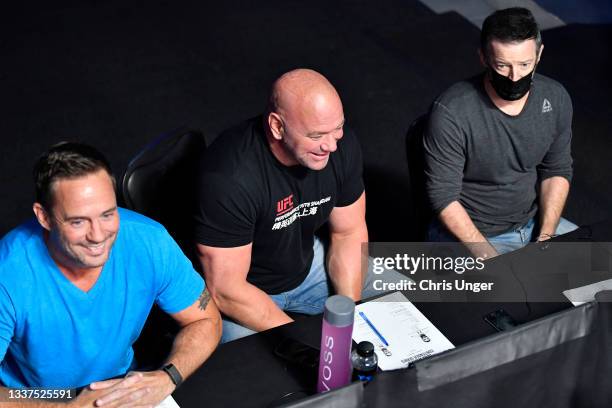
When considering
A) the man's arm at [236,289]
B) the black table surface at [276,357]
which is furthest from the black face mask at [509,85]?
the man's arm at [236,289]

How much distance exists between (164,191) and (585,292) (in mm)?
1219

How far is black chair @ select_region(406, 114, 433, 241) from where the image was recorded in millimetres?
2773

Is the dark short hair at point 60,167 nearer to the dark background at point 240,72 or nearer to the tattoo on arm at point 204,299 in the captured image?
the tattoo on arm at point 204,299

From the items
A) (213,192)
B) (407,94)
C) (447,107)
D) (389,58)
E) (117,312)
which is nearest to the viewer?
(117,312)

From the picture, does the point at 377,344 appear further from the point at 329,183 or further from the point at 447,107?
the point at 447,107

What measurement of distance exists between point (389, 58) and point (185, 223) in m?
2.73

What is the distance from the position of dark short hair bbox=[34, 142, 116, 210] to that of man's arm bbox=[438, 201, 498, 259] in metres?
1.27

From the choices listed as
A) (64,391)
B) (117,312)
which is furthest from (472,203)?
(64,391)

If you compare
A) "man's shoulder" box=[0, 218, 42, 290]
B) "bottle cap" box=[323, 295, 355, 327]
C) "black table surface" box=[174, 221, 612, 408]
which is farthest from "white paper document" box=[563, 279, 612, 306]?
"man's shoulder" box=[0, 218, 42, 290]

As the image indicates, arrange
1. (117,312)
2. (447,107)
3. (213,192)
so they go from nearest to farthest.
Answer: (117,312) < (213,192) < (447,107)

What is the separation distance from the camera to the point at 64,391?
1979mm

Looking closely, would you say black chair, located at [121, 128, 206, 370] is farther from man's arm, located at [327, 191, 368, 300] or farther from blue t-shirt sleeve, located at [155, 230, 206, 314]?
man's arm, located at [327, 191, 368, 300]

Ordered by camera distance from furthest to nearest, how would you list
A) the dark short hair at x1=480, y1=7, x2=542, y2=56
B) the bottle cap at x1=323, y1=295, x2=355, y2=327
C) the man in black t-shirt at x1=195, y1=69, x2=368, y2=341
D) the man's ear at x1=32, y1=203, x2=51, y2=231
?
the dark short hair at x1=480, y1=7, x2=542, y2=56
the man in black t-shirt at x1=195, y1=69, x2=368, y2=341
the man's ear at x1=32, y1=203, x2=51, y2=231
the bottle cap at x1=323, y1=295, x2=355, y2=327

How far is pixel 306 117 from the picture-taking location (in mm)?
2322
